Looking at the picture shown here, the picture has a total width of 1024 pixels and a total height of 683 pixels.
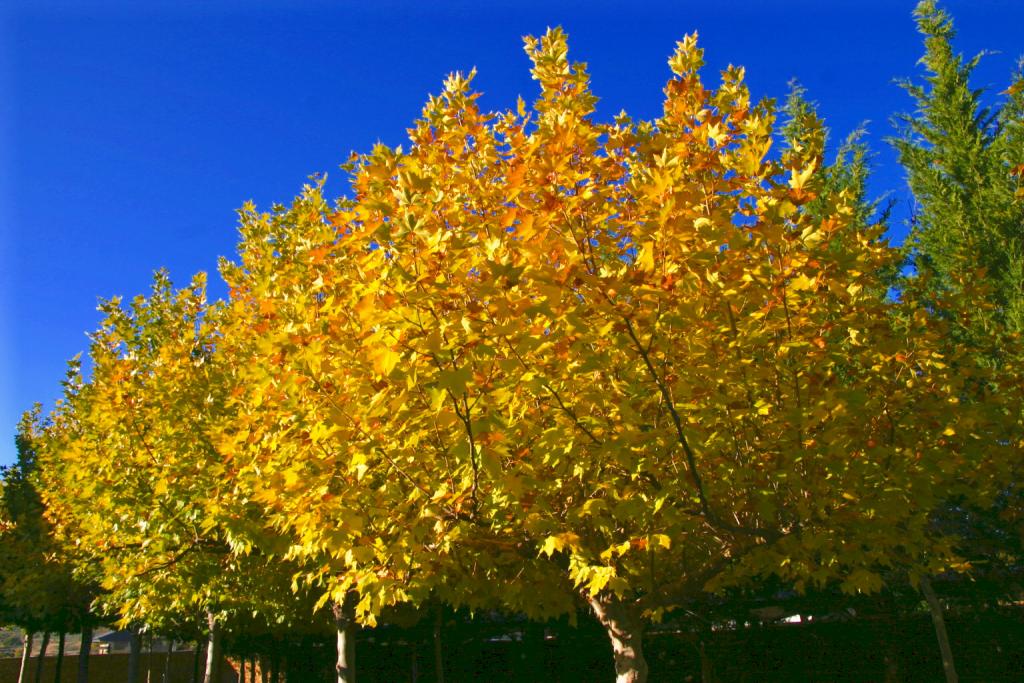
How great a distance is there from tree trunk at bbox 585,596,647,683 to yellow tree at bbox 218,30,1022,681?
1.9 inches

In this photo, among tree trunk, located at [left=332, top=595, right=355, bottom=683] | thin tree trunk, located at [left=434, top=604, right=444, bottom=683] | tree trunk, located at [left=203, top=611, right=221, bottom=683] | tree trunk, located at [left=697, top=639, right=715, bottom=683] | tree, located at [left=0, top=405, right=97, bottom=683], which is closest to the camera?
tree trunk, located at [left=332, top=595, right=355, bottom=683]

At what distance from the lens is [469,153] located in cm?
480

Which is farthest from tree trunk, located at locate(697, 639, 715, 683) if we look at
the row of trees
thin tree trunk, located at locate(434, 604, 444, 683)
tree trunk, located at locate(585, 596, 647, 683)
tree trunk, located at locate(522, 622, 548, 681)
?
tree trunk, located at locate(585, 596, 647, 683)

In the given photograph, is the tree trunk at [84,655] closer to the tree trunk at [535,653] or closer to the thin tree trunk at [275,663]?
the thin tree trunk at [275,663]

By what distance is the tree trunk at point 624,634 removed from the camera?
209 inches

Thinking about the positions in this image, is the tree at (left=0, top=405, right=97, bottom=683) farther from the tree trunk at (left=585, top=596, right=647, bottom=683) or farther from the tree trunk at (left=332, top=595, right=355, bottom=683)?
the tree trunk at (left=585, top=596, right=647, bottom=683)

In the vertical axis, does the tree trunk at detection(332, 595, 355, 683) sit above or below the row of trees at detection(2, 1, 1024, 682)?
below

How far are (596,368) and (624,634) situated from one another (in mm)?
3175

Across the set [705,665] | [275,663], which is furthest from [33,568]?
[705,665]

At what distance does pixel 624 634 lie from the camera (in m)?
5.43

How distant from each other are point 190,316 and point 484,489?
754 cm

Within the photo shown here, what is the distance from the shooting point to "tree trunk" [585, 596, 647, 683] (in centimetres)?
530

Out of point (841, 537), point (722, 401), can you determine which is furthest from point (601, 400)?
point (841, 537)

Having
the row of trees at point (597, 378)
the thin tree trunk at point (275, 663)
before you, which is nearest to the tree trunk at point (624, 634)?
the row of trees at point (597, 378)
